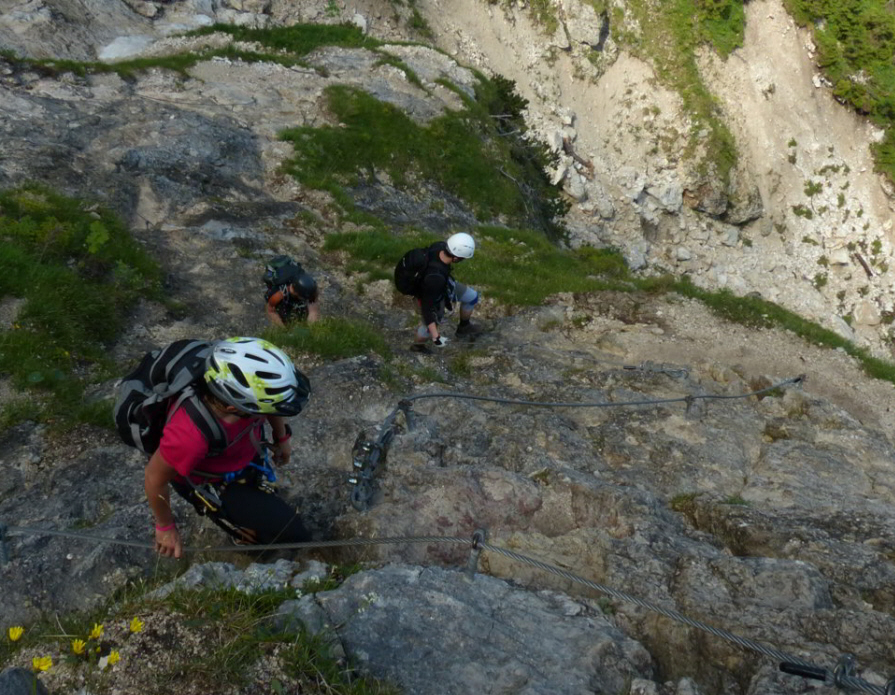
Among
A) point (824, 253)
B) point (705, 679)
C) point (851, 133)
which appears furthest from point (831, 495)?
point (851, 133)

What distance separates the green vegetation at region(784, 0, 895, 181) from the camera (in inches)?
1254

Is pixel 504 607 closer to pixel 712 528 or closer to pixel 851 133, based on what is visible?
pixel 712 528

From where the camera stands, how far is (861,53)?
32.2m

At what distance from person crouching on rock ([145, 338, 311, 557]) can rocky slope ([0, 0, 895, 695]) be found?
1.89ft

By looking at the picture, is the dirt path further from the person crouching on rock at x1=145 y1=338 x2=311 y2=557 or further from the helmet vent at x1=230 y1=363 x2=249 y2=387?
the helmet vent at x1=230 y1=363 x2=249 y2=387

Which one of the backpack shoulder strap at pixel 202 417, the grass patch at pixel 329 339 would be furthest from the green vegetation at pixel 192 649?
the grass patch at pixel 329 339

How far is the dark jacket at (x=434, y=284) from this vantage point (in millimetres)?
10289

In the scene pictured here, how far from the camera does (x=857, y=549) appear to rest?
19.2 ft

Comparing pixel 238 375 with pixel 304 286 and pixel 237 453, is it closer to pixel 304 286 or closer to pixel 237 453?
pixel 237 453

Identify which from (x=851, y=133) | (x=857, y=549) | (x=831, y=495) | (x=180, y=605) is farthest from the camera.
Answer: (x=851, y=133)

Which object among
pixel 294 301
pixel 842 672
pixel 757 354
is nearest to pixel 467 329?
pixel 294 301

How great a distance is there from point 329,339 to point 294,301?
1199 millimetres

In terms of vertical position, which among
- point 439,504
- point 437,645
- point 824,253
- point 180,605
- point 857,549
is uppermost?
point 857,549

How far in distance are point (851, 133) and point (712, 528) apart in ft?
112
